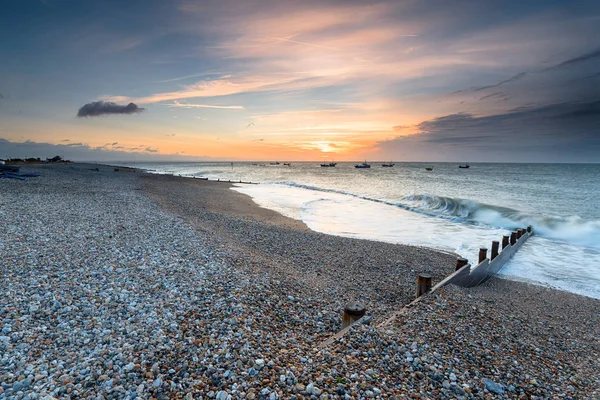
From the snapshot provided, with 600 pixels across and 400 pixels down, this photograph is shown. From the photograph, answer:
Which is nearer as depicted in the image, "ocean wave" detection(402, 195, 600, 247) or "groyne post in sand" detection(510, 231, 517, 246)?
"groyne post in sand" detection(510, 231, 517, 246)

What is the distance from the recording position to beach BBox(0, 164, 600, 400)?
358 centimetres

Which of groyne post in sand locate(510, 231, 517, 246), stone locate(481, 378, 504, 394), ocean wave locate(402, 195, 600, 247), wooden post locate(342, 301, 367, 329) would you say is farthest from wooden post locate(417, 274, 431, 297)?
ocean wave locate(402, 195, 600, 247)

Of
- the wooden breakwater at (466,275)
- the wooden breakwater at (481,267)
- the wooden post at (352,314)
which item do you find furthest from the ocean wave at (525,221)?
the wooden post at (352,314)

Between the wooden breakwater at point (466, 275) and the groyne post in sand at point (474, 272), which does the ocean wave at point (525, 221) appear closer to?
the wooden breakwater at point (466, 275)

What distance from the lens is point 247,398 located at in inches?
128

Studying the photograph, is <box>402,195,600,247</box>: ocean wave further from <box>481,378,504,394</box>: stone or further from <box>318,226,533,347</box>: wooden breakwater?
<box>481,378,504,394</box>: stone

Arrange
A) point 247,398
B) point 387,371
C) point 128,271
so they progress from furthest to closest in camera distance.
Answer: point 128,271
point 387,371
point 247,398

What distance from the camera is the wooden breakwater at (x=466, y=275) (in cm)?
505

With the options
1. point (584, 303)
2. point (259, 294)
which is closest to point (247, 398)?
point (259, 294)

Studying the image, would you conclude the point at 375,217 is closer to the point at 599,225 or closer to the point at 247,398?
the point at 599,225

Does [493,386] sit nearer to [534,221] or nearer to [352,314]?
[352,314]

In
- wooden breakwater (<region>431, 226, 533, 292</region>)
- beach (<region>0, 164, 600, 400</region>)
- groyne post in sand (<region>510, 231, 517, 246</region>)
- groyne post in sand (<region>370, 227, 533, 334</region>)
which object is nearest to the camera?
beach (<region>0, 164, 600, 400</region>)

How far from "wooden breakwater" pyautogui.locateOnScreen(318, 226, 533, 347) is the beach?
165 mm

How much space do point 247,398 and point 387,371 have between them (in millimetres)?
1823
